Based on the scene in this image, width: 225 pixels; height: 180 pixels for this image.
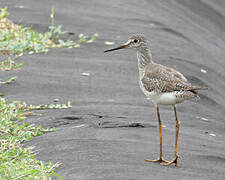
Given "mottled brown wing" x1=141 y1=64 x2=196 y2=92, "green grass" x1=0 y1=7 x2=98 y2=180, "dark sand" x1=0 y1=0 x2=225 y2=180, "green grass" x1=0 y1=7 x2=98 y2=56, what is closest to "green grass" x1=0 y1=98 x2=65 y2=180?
"green grass" x1=0 y1=7 x2=98 y2=180

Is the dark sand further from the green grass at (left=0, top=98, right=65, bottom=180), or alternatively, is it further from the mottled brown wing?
the mottled brown wing

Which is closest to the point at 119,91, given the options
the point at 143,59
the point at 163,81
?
the point at 143,59

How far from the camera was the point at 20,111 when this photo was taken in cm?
616

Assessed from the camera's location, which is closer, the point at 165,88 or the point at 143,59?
the point at 165,88

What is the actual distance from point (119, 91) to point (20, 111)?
5.01ft

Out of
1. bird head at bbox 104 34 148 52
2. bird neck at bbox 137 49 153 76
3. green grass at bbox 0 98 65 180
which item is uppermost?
bird head at bbox 104 34 148 52

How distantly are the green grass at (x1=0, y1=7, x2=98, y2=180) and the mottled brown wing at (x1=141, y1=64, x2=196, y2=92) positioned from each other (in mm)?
1193

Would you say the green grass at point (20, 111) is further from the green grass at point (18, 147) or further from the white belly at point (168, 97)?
the white belly at point (168, 97)

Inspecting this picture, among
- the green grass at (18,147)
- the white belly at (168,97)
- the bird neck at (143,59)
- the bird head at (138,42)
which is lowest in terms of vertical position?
the green grass at (18,147)

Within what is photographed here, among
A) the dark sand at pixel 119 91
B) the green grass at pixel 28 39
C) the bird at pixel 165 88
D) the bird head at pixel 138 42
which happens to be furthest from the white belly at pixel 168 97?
the green grass at pixel 28 39

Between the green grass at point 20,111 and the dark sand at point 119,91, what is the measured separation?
13 cm

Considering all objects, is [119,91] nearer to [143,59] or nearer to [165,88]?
[143,59]

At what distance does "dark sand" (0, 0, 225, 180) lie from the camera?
5.05 meters

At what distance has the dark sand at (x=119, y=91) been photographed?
16.6 feet
